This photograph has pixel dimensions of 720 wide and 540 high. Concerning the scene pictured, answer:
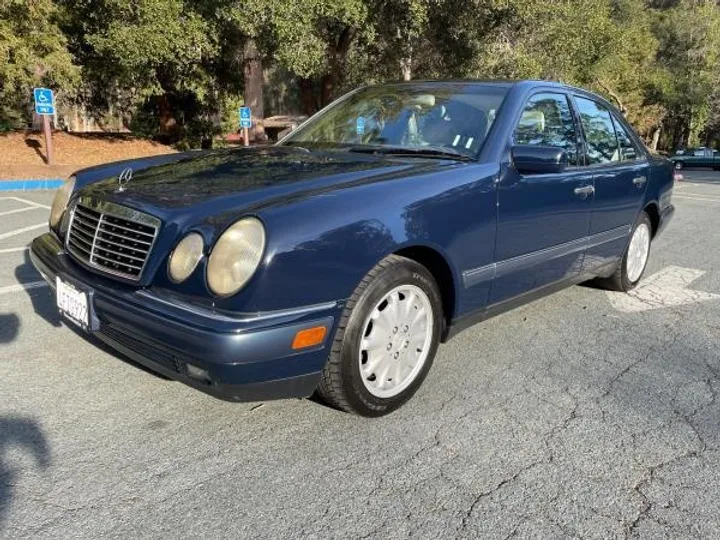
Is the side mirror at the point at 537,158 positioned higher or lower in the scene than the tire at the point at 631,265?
higher

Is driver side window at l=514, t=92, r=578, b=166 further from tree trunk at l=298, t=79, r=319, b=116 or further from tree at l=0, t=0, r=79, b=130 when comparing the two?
tree trunk at l=298, t=79, r=319, b=116

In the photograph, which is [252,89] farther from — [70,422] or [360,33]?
[70,422]

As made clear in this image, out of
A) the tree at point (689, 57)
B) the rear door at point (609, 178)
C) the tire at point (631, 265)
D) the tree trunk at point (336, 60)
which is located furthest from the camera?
the tree at point (689, 57)

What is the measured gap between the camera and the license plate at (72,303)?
2590 mm

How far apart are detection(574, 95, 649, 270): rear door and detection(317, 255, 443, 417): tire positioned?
170 centimetres

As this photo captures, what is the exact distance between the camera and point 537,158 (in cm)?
313

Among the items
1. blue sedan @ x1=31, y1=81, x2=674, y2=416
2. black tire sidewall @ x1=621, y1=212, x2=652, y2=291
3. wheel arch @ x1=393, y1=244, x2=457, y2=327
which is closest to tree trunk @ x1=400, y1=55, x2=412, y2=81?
black tire sidewall @ x1=621, y1=212, x2=652, y2=291

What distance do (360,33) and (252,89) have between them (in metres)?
4.56

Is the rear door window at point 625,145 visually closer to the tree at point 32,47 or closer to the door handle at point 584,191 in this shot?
the door handle at point 584,191

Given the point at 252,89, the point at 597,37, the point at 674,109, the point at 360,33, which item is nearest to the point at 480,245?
the point at 360,33

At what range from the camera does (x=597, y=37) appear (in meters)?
23.0

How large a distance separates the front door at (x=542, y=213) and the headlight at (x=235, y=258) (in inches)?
56.1

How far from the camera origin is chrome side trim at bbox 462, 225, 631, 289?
3.08 m

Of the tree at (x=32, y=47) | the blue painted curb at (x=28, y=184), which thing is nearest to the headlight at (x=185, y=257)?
the blue painted curb at (x=28, y=184)
